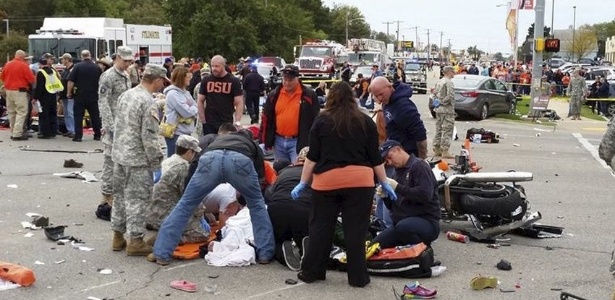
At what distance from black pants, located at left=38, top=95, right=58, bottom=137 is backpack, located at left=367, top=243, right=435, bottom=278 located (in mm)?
11699

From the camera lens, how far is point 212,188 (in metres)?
7.12

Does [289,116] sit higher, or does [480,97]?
[289,116]

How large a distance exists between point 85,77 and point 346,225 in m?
10.4

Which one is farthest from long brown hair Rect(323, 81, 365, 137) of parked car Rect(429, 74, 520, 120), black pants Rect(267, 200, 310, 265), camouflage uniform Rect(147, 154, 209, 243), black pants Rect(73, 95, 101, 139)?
parked car Rect(429, 74, 520, 120)

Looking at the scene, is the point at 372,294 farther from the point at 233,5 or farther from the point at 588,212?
the point at 233,5

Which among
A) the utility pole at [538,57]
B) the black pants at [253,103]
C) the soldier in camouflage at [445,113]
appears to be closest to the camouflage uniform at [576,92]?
the utility pole at [538,57]

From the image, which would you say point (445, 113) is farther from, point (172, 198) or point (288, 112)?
point (172, 198)

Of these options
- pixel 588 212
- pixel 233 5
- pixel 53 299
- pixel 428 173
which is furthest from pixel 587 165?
pixel 233 5

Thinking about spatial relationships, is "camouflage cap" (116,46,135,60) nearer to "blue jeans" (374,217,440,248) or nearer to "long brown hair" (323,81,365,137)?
"long brown hair" (323,81,365,137)

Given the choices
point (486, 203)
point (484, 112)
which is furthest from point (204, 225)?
point (484, 112)

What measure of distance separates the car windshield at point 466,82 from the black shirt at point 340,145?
61.6 feet

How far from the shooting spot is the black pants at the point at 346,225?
255 inches

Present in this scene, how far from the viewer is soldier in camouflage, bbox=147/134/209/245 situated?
305 inches

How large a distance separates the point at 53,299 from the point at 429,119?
20.2 m
